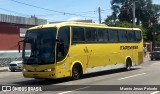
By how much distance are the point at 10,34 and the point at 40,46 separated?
23.7m

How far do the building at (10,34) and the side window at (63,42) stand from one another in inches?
865

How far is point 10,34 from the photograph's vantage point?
42625 millimetres

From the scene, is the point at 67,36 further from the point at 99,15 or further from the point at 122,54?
the point at 99,15

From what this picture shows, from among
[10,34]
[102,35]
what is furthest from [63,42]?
[10,34]

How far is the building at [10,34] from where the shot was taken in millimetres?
41250

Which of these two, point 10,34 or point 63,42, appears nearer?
point 63,42

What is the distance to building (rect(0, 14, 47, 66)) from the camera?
4125 cm

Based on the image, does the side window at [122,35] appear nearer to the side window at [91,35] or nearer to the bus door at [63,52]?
the side window at [91,35]

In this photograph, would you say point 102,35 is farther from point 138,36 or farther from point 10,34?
point 10,34

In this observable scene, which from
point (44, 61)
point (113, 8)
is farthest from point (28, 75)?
point (113, 8)

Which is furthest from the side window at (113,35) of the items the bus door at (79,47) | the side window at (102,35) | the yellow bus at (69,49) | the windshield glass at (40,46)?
the windshield glass at (40,46)

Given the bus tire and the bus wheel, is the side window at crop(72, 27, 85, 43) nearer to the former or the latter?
the bus tire

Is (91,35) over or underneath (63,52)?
over

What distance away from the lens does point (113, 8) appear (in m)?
99.1
